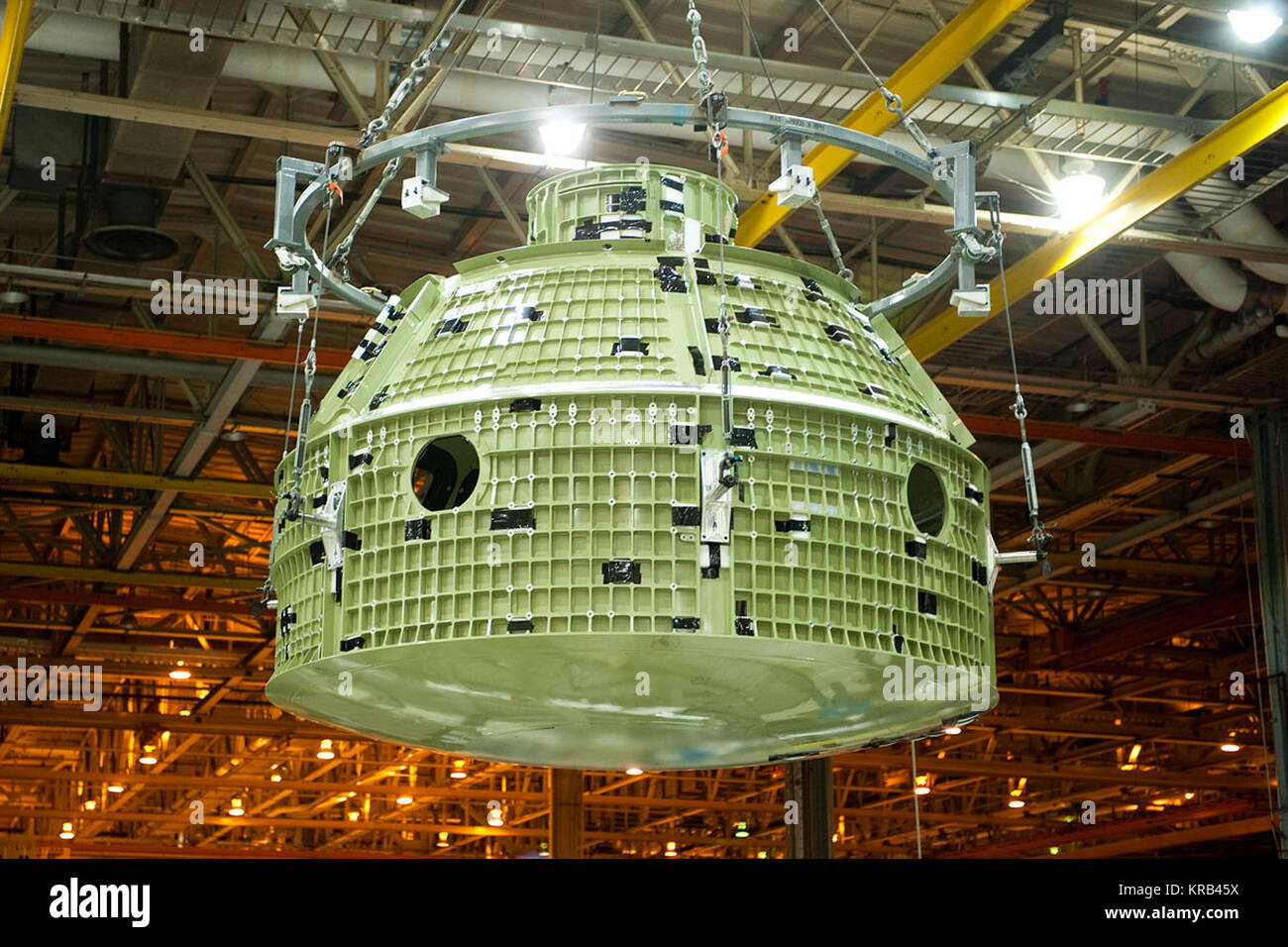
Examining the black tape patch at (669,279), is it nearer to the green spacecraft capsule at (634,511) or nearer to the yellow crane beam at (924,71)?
the green spacecraft capsule at (634,511)

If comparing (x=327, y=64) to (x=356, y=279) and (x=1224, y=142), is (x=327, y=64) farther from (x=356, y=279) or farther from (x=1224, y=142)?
(x=1224, y=142)

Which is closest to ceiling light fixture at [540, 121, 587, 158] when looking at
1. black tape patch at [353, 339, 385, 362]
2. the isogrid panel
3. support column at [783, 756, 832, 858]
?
black tape patch at [353, 339, 385, 362]

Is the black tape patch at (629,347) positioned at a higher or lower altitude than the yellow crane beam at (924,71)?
lower

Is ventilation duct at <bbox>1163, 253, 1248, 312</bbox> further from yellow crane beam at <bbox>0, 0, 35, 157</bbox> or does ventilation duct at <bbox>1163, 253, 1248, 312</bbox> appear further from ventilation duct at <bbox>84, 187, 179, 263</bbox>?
yellow crane beam at <bbox>0, 0, 35, 157</bbox>

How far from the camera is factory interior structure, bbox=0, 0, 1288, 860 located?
468 inches

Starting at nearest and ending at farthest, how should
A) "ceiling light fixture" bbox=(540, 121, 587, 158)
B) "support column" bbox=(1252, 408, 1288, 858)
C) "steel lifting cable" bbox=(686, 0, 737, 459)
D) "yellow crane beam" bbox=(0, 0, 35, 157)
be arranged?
"steel lifting cable" bbox=(686, 0, 737, 459), "yellow crane beam" bbox=(0, 0, 35, 157), "ceiling light fixture" bbox=(540, 121, 587, 158), "support column" bbox=(1252, 408, 1288, 858)

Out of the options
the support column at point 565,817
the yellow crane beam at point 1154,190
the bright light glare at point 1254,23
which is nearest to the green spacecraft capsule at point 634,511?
the yellow crane beam at point 1154,190

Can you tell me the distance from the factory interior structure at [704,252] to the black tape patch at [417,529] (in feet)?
0.04

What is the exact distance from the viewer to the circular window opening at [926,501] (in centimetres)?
482

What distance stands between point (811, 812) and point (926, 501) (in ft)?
63.0

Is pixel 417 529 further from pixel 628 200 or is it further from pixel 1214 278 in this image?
pixel 1214 278

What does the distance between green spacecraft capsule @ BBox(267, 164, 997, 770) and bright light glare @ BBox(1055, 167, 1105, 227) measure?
9643 millimetres
